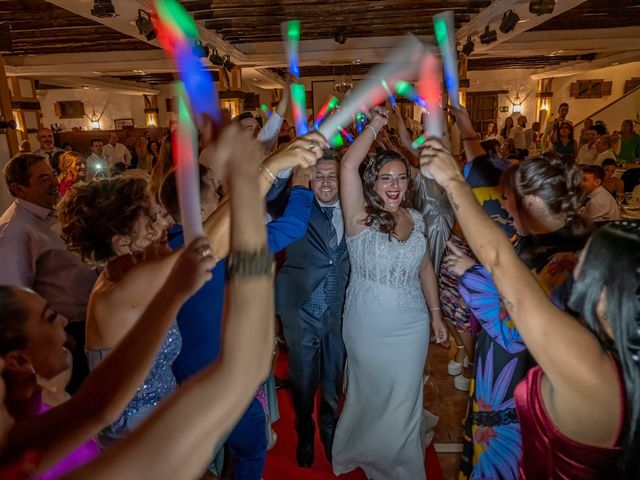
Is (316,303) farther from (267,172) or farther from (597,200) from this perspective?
(597,200)

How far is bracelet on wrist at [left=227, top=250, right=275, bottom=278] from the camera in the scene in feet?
2.06

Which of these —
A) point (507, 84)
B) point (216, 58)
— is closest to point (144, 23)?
point (216, 58)

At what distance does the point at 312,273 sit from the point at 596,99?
587 inches

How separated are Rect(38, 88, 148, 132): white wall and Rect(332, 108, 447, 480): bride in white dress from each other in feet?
56.2

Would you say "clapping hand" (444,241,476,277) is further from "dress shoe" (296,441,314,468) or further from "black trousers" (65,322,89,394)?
"black trousers" (65,322,89,394)

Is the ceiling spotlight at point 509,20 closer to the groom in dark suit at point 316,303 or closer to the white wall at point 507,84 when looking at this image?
the groom in dark suit at point 316,303

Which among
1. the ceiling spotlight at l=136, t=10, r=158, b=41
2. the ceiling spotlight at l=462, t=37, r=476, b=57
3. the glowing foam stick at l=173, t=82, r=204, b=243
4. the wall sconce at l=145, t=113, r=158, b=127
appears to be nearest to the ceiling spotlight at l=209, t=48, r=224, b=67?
the ceiling spotlight at l=136, t=10, r=158, b=41

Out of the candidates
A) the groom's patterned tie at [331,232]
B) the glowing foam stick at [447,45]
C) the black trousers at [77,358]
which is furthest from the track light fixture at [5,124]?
the glowing foam stick at [447,45]

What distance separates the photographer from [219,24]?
642cm

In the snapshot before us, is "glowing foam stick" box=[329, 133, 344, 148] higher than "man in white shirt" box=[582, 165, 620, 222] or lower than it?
higher

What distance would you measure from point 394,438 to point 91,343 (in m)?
1.44

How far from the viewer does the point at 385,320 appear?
209 cm

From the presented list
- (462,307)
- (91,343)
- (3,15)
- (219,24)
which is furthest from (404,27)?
(91,343)

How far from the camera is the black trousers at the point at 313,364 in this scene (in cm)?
231
